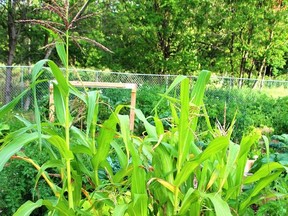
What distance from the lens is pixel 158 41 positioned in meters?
13.1

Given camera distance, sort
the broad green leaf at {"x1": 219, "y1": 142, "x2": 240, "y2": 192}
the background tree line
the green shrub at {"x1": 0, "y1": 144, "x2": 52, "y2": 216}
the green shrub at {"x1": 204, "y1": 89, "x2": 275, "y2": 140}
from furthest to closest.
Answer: the background tree line < the green shrub at {"x1": 204, "y1": 89, "x2": 275, "y2": 140} < the green shrub at {"x1": 0, "y1": 144, "x2": 52, "y2": 216} < the broad green leaf at {"x1": 219, "y1": 142, "x2": 240, "y2": 192}

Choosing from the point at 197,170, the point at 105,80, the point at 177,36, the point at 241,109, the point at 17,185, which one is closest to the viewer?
the point at 197,170

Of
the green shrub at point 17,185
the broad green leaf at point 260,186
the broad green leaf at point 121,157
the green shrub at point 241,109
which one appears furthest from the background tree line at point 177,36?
the broad green leaf at point 260,186

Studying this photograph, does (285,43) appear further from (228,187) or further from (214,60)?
(228,187)

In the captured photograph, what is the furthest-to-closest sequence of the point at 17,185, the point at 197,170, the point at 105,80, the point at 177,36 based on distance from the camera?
the point at 177,36, the point at 105,80, the point at 17,185, the point at 197,170

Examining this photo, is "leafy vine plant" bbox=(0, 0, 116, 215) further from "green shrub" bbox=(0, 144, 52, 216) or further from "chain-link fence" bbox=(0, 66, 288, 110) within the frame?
"chain-link fence" bbox=(0, 66, 288, 110)

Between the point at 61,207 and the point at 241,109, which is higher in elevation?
the point at 61,207

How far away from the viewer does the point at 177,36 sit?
12867 mm

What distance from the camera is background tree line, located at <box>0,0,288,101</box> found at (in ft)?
40.2

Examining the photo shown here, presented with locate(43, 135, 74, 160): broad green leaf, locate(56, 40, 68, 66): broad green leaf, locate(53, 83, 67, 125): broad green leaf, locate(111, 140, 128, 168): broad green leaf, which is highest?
locate(56, 40, 68, 66): broad green leaf

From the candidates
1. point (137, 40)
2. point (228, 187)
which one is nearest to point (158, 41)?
point (137, 40)

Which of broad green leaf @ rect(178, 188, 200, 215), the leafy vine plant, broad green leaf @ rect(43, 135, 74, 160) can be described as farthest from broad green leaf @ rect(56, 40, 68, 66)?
broad green leaf @ rect(178, 188, 200, 215)

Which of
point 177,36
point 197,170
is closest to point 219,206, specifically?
point 197,170

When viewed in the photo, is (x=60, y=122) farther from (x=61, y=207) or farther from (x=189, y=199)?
(x=189, y=199)
